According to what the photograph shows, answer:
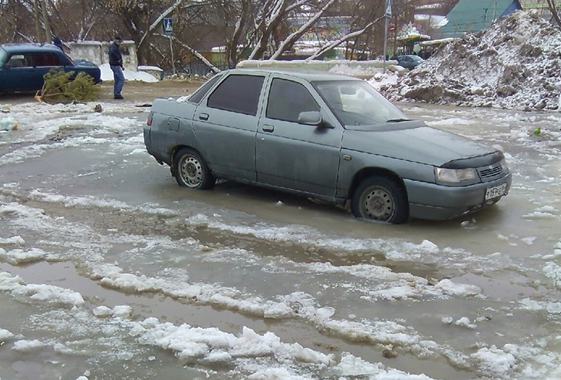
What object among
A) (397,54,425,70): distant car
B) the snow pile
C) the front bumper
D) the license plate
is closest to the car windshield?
the front bumper

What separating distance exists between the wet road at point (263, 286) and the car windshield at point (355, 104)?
3.68ft

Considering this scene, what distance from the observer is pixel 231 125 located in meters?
6.96

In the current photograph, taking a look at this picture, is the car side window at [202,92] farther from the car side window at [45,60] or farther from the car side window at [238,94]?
the car side window at [45,60]

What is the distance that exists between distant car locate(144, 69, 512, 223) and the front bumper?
0.01 meters

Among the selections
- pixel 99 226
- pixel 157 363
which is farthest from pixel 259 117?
pixel 157 363

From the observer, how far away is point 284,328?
3963 mm

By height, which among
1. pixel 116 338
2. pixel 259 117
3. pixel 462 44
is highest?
pixel 462 44

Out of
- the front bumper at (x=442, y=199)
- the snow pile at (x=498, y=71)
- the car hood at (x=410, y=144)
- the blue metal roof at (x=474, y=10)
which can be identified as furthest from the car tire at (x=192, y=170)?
the blue metal roof at (x=474, y=10)

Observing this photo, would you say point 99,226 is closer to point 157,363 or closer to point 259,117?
point 259,117

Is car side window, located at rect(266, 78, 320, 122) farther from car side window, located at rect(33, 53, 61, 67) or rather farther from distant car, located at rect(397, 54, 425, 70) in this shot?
distant car, located at rect(397, 54, 425, 70)

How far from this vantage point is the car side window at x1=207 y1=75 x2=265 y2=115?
22.9 ft

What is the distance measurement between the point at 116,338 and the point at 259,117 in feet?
11.9

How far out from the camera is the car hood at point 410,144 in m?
5.86

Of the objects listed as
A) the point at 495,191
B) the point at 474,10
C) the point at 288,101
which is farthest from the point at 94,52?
the point at 474,10
